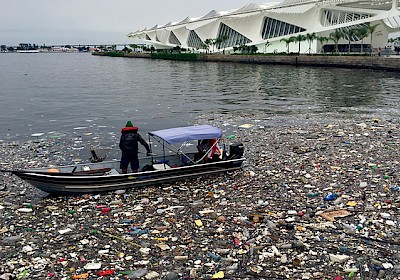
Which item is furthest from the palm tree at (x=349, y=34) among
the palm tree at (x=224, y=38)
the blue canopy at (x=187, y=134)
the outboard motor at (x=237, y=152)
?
the blue canopy at (x=187, y=134)

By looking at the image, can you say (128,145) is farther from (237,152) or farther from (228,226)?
(228,226)

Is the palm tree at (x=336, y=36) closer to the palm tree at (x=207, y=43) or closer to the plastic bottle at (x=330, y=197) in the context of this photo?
the palm tree at (x=207, y=43)

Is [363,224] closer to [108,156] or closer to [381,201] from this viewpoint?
[381,201]

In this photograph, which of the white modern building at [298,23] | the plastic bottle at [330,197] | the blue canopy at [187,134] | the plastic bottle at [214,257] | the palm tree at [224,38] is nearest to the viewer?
the plastic bottle at [214,257]

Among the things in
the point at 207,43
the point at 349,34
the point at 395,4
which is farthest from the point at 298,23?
the point at 207,43

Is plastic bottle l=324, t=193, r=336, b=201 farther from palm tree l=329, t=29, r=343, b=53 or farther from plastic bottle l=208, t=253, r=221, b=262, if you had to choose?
palm tree l=329, t=29, r=343, b=53

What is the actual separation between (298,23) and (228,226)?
83403 millimetres

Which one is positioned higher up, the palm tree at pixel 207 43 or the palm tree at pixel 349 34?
the palm tree at pixel 207 43

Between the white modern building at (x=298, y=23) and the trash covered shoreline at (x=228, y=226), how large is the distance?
68391mm

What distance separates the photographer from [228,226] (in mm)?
9133

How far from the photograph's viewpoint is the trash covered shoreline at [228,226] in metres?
7.49

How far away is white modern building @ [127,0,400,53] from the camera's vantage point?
74875 millimetres

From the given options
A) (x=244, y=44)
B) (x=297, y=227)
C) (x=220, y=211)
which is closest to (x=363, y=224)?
(x=297, y=227)

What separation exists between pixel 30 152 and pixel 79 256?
31.9ft
